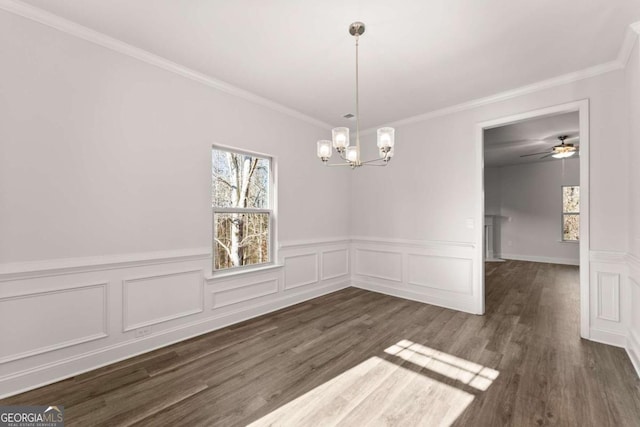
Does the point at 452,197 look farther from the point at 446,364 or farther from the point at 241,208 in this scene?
the point at 241,208

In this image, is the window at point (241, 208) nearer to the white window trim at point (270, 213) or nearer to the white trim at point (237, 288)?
the white window trim at point (270, 213)

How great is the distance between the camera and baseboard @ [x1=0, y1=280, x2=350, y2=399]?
2047 mm

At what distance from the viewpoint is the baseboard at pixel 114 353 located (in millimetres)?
2047

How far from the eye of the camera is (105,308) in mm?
2426

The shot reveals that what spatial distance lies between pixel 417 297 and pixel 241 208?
288 centimetres

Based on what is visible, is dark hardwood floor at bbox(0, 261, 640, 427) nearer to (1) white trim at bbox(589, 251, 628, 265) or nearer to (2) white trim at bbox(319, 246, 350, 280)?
(1) white trim at bbox(589, 251, 628, 265)

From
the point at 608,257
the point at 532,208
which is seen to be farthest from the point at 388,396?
the point at 532,208

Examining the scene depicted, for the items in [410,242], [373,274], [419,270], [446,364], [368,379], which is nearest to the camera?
[368,379]

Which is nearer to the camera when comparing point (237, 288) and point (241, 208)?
point (237, 288)

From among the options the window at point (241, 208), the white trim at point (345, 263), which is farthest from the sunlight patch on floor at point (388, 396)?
the white trim at point (345, 263)

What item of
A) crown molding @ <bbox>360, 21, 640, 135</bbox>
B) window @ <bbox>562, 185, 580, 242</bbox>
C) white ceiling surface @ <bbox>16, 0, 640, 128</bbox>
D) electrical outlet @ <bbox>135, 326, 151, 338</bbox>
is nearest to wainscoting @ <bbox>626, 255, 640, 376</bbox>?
crown molding @ <bbox>360, 21, 640, 135</bbox>

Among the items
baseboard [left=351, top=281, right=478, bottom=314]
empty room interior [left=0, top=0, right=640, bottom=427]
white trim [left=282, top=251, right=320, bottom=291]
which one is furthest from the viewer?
white trim [left=282, top=251, right=320, bottom=291]

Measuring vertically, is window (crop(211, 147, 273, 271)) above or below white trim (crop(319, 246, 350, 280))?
above

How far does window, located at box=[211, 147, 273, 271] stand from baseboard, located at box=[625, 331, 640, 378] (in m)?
3.68
